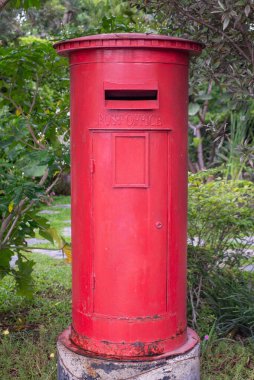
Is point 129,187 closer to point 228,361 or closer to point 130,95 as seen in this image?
point 130,95

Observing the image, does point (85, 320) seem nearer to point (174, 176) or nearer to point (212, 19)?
point (174, 176)

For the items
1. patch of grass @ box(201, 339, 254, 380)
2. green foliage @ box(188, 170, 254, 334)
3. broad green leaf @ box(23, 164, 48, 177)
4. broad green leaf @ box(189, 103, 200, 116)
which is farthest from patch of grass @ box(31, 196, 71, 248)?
broad green leaf @ box(23, 164, 48, 177)

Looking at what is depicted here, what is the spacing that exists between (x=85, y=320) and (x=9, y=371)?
3.19 ft

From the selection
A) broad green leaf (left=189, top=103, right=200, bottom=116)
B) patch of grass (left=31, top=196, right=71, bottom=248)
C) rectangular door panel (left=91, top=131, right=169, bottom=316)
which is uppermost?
broad green leaf (left=189, top=103, right=200, bottom=116)

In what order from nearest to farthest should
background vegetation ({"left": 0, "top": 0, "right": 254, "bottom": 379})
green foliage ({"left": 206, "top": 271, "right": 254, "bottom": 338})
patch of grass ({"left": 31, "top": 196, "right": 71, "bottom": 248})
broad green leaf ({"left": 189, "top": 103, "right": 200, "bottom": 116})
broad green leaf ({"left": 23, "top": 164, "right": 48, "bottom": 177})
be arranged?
broad green leaf ({"left": 23, "top": 164, "right": 48, "bottom": 177})
background vegetation ({"left": 0, "top": 0, "right": 254, "bottom": 379})
green foliage ({"left": 206, "top": 271, "right": 254, "bottom": 338})
patch of grass ({"left": 31, "top": 196, "right": 71, "bottom": 248})
broad green leaf ({"left": 189, "top": 103, "right": 200, "bottom": 116})

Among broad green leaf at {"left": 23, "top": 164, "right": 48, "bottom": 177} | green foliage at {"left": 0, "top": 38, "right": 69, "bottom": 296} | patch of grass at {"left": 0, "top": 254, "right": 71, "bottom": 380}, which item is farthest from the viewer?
patch of grass at {"left": 0, "top": 254, "right": 71, "bottom": 380}

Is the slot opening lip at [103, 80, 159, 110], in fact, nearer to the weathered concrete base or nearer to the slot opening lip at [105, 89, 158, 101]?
the slot opening lip at [105, 89, 158, 101]

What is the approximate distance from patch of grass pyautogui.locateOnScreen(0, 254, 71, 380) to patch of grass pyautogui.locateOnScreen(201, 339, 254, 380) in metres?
1.05

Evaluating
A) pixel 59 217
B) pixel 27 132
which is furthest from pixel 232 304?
pixel 59 217

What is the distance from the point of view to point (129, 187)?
3070mm

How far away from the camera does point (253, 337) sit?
13.9ft

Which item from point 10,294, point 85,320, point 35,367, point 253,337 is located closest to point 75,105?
point 85,320

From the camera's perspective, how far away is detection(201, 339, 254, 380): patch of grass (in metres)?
3.83

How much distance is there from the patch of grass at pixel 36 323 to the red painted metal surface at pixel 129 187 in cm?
78
